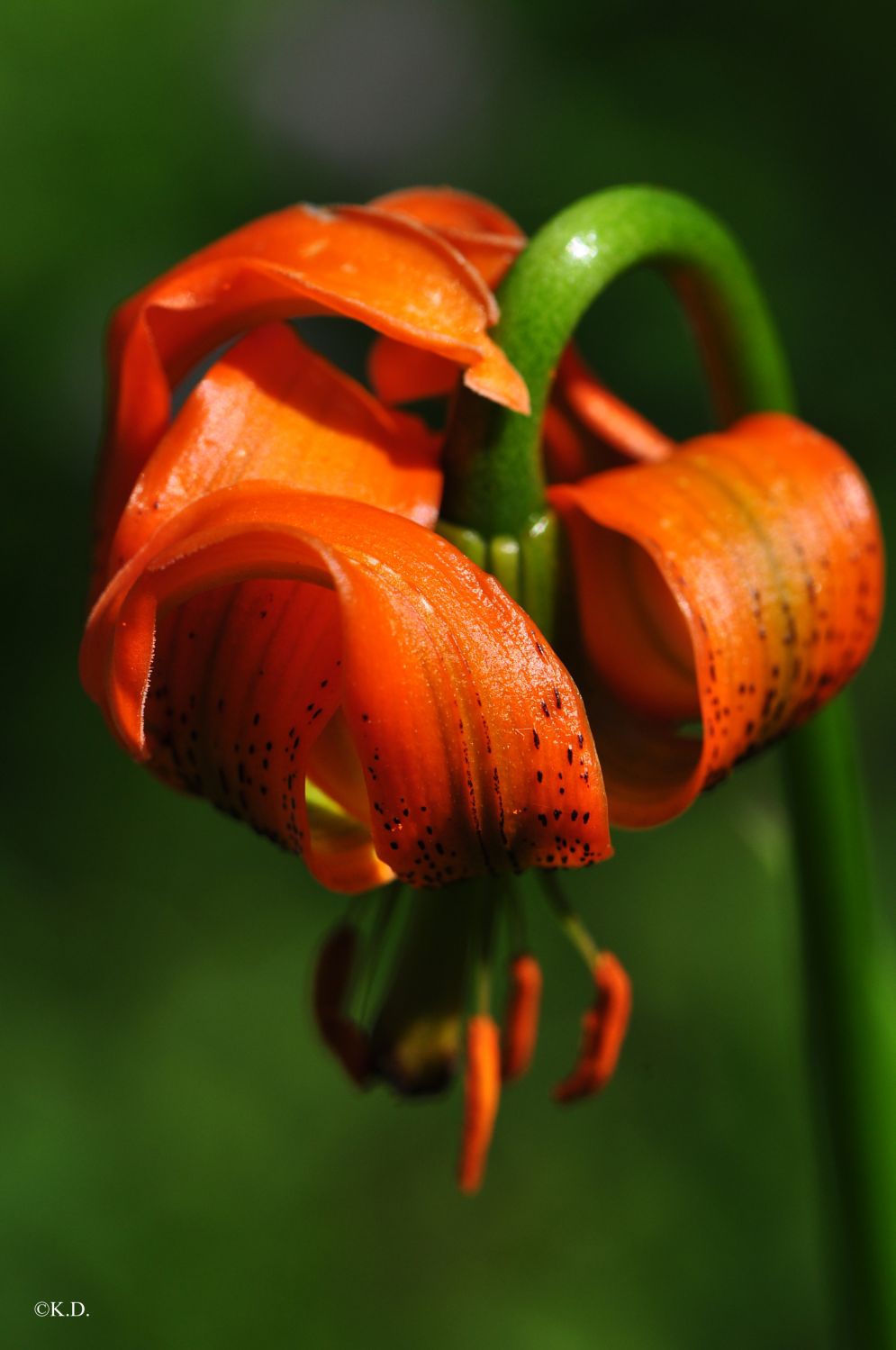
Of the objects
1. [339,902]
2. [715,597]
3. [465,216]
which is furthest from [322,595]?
[339,902]

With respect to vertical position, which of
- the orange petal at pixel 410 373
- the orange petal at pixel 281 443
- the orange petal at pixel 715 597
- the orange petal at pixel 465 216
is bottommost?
the orange petal at pixel 715 597

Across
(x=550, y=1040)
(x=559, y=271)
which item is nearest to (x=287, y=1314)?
(x=550, y=1040)

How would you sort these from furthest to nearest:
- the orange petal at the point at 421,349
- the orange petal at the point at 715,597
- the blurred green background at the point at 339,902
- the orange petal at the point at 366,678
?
the blurred green background at the point at 339,902, the orange petal at the point at 421,349, the orange petal at the point at 715,597, the orange petal at the point at 366,678

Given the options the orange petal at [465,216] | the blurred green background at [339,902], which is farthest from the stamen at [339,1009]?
the blurred green background at [339,902]

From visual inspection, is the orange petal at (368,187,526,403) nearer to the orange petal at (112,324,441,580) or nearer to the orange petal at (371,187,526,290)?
the orange petal at (371,187,526,290)

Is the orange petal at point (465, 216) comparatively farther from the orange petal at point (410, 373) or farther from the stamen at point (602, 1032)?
the stamen at point (602, 1032)

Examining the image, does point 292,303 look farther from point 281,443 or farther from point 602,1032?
point 602,1032
